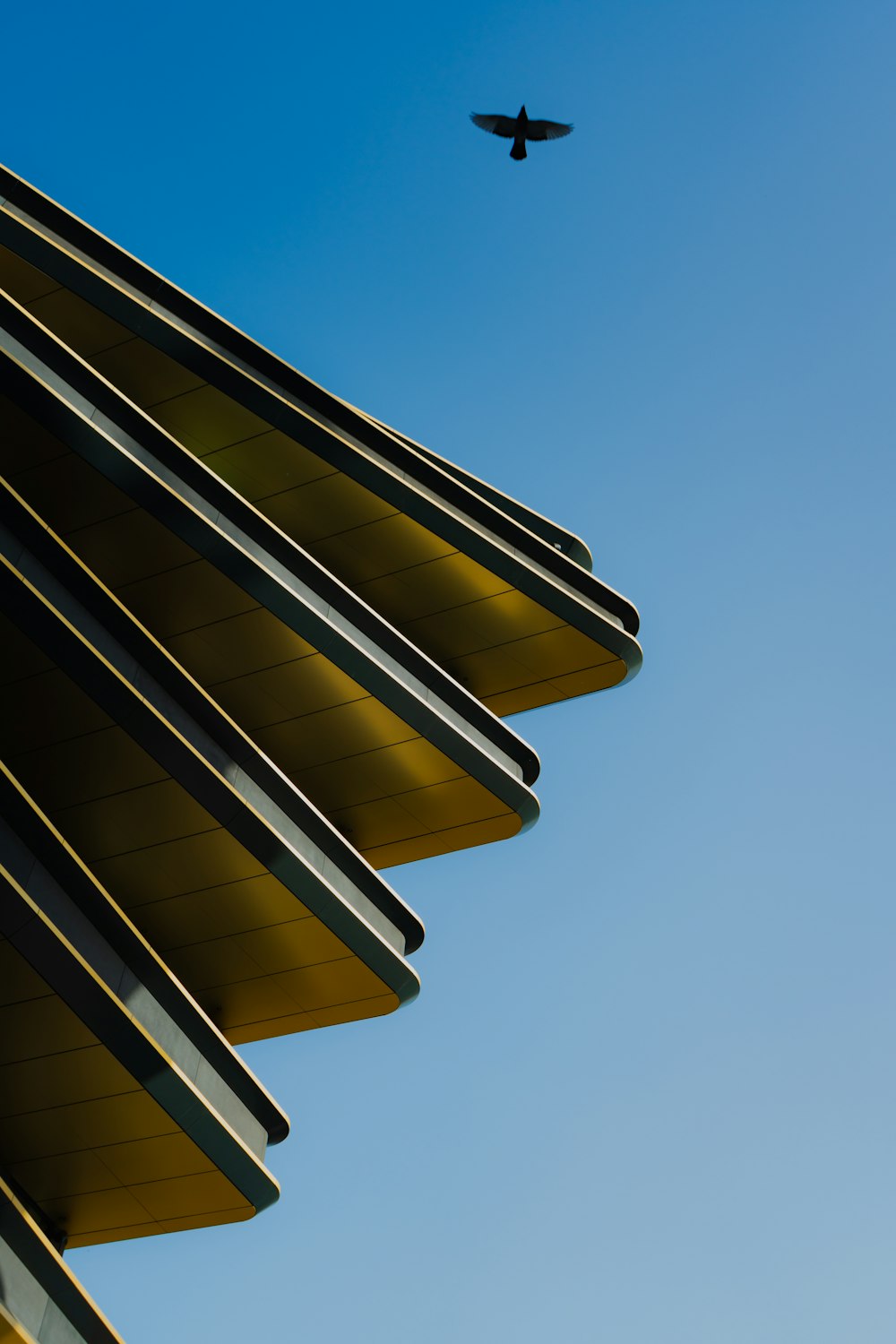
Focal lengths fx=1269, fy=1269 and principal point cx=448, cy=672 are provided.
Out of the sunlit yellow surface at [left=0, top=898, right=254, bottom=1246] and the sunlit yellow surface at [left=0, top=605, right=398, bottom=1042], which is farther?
the sunlit yellow surface at [left=0, top=605, right=398, bottom=1042]

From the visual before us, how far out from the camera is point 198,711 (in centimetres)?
1844

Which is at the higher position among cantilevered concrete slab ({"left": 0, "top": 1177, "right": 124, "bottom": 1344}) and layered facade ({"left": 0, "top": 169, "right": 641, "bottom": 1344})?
layered facade ({"left": 0, "top": 169, "right": 641, "bottom": 1344})

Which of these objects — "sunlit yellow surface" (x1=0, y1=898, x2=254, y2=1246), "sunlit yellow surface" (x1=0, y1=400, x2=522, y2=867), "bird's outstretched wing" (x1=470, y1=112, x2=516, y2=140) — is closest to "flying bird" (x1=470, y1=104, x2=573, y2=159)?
"bird's outstretched wing" (x1=470, y1=112, x2=516, y2=140)

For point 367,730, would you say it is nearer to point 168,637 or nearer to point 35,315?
point 168,637

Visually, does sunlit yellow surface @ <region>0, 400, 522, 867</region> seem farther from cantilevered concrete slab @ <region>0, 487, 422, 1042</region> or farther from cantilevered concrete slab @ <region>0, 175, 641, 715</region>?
cantilevered concrete slab @ <region>0, 175, 641, 715</region>

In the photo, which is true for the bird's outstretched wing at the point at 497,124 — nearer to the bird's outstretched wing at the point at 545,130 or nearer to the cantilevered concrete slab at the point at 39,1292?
the bird's outstretched wing at the point at 545,130

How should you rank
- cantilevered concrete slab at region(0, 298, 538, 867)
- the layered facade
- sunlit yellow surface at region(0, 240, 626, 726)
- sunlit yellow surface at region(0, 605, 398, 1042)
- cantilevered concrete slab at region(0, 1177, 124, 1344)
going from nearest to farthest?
1. cantilevered concrete slab at region(0, 1177, 124, 1344)
2. the layered facade
3. sunlit yellow surface at region(0, 605, 398, 1042)
4. cantilevered concrete slab at region(0, 298, 538, 867)
5. sunlit yellow surface at region(0, 240, 626, 726)

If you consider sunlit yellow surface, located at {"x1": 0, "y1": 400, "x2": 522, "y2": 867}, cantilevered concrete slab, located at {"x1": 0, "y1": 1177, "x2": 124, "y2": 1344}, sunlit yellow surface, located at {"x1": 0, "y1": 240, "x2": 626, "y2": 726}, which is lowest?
cantilevered concrete slab, located at {"x1": 0, "y1": 1177, "x2": 124, "y2": 1344}

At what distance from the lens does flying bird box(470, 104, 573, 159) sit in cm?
2003

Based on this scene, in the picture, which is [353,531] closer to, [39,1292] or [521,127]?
[521,127]

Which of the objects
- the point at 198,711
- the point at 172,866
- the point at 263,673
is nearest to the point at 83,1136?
the point at 172,866

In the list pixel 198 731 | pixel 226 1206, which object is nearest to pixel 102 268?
pixel 198 731

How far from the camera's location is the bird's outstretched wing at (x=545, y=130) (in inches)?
792

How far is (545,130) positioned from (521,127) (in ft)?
1.50
